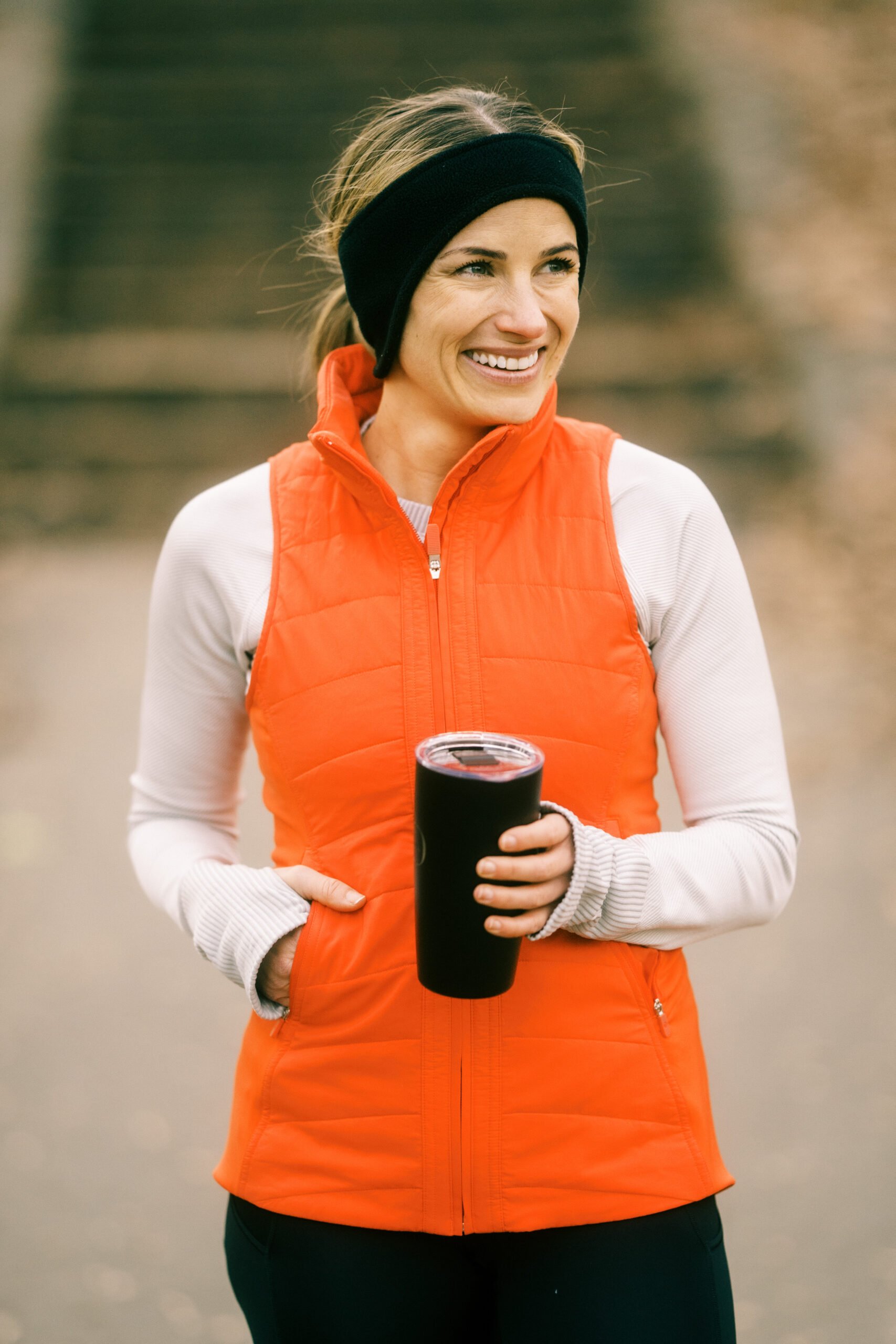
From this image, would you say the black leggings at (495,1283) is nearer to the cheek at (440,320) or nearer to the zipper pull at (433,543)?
the zipper pull at (433,543)

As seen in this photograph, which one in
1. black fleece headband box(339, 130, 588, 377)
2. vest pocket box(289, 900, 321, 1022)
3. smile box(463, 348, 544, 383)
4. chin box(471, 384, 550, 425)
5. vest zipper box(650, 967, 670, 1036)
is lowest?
vest zipper box(650, 967, 670, 1036)

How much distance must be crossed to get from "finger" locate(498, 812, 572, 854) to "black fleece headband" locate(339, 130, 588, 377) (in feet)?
2.36

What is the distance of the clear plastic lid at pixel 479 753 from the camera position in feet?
4.34

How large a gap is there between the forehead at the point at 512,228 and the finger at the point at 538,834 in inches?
28.3

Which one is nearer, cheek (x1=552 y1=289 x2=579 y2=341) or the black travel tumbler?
the black travel tumbler

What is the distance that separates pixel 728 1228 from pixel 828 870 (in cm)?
158

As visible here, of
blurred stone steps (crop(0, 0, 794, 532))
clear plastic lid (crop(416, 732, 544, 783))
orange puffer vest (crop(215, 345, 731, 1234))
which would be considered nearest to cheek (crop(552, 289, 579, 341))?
orange puffer vest (crop(215, 345, 731, 1234))

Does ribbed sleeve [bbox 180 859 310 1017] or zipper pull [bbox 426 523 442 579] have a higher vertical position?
zipper pull [bbox 426 523 442 579]

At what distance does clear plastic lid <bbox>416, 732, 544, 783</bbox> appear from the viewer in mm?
1324

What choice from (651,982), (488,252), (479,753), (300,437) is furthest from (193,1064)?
(300,437)

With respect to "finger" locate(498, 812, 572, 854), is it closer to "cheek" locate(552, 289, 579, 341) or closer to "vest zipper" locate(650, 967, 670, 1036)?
"vest zipper" locate(650, 967, 670, 1036)

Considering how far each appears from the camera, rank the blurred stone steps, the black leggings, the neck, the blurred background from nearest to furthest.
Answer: the black leggings → the neck → the blurred background → the blurred stone steps

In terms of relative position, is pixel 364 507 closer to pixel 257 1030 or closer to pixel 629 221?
pixel 257 1030

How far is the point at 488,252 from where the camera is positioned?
1.59 m
